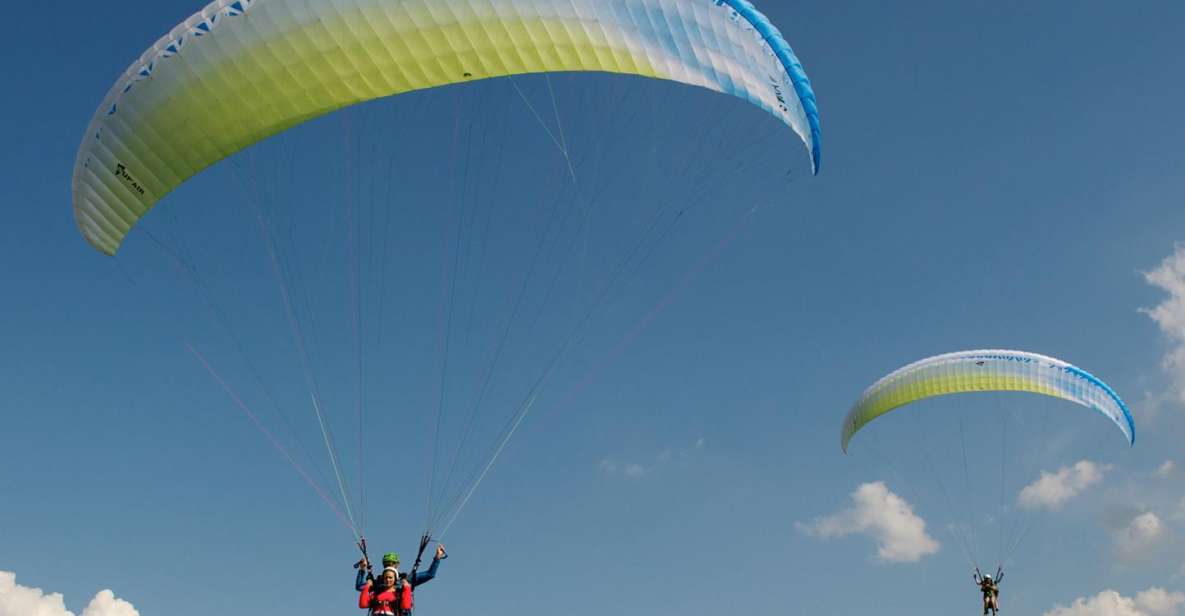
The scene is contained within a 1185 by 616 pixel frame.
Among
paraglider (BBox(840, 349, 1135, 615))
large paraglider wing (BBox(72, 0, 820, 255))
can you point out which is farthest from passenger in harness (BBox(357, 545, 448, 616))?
paraglider (BBox(840, 349, 1135, 615))

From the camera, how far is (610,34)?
13.7m

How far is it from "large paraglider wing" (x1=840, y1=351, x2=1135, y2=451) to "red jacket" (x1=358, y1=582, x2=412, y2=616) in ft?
55.6

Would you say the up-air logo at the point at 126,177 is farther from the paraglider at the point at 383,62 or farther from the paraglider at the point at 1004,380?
the paraglider at the point at 1004,380

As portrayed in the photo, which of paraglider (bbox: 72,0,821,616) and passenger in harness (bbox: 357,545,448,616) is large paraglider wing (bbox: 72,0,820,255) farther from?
passenger in harness (bbox: 357,545,448,616)

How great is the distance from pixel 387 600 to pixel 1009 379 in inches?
712

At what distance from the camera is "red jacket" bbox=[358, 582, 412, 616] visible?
14227 millimetres

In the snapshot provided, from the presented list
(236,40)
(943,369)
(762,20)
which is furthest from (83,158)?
(943,369)

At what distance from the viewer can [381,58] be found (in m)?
13.8

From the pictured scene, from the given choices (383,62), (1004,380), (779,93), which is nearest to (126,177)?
(383,62)

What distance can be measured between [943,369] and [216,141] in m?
18.9

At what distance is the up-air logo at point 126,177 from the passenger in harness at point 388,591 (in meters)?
6.41

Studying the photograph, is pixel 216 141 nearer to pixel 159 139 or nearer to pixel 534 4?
pixel 159 139

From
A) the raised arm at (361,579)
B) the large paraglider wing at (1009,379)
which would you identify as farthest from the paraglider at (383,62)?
the large paraglider wing at (1009,379)

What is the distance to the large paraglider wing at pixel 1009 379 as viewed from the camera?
86.8ft
